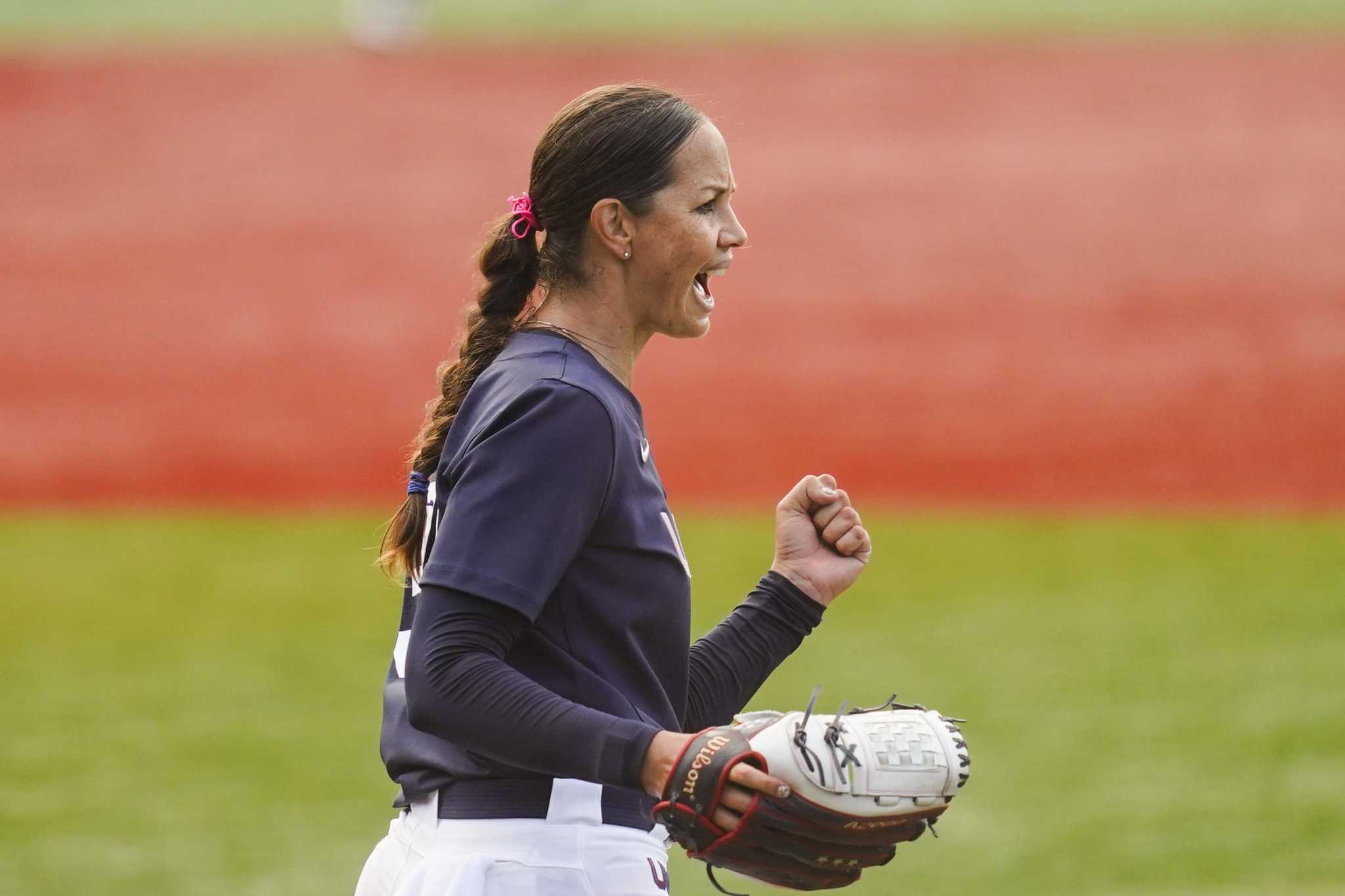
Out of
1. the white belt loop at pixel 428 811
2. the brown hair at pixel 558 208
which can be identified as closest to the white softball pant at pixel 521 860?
the white belt loop at pixel 428 811

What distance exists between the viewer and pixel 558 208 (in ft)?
7.31

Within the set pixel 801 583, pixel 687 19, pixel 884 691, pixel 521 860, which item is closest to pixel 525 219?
pixel 801 583

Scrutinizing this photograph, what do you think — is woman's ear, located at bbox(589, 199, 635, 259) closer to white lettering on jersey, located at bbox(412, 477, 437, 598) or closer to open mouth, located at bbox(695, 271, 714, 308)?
open mouth, located at bbox(695, 271, 714, 308)

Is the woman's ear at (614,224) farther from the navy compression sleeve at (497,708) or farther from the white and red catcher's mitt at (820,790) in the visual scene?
the white and red catcher's mitt at (820,790)

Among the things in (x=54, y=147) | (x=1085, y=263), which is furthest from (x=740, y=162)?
(x=54, y=147)

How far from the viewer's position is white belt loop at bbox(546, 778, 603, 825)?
81.8 inches

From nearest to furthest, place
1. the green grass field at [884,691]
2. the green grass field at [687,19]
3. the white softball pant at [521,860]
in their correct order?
the white softball pant at [521,860], the green grass field at [884,691], the green grass field at [687,19]

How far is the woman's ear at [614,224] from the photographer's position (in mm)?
2166

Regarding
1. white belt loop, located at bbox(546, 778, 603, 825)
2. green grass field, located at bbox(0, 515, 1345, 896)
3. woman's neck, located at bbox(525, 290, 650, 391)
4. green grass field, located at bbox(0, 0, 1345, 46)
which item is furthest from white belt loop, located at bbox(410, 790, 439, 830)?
green grass field, located at bbox(0, 0, 1345, 46)

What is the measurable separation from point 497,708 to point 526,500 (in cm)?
24

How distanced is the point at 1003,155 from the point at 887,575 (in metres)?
6.55

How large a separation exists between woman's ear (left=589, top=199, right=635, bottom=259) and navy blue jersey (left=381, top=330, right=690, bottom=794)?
0.15 metres

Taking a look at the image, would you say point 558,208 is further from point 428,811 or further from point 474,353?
point 428,811

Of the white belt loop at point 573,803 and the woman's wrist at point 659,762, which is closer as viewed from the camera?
the woman's wrist at point 659,762
